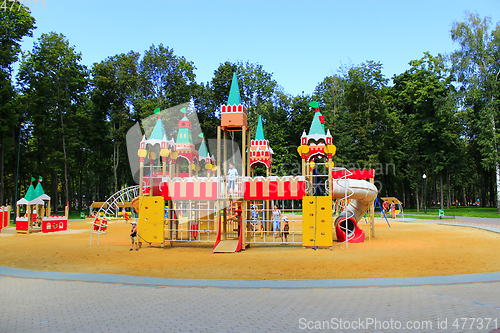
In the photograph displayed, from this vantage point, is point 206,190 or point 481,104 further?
point 481,104

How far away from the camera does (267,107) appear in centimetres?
5297

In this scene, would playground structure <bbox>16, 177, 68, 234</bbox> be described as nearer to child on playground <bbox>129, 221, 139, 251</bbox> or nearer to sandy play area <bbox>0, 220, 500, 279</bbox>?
sandy play area <bbox>0, 220, 500, 279</bbox>

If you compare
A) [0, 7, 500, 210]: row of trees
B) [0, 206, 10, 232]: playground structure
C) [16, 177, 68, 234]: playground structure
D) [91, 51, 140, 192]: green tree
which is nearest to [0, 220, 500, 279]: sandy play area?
[16, 177, 68, 234]: playground structure

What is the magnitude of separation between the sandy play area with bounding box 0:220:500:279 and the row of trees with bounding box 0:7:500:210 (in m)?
27.3

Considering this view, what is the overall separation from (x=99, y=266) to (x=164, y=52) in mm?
41472

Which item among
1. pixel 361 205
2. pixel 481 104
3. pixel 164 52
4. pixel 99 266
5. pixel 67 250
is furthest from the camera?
pixel 164 52

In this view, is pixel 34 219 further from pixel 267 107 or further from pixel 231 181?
pixel 267 107

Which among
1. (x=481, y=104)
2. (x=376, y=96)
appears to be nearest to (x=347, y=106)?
(x=376, y=96)

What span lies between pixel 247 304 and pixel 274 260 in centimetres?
581

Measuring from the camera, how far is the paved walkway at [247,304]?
640 centimetres

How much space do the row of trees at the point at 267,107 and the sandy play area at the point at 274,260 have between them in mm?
27284

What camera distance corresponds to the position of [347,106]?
51.8 meters

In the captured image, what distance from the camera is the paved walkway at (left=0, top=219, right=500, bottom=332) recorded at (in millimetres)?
6402

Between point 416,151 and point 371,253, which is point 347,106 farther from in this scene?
point 371,253
